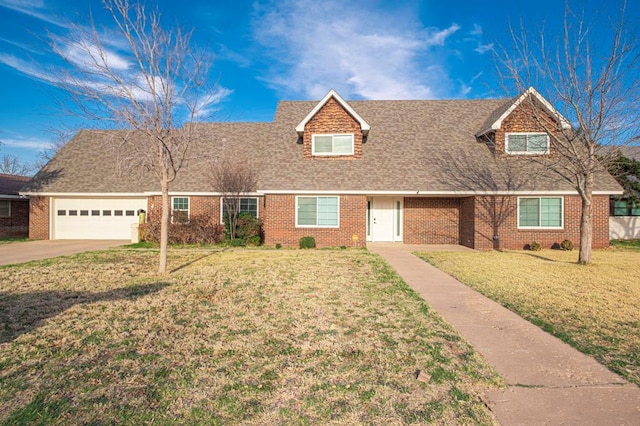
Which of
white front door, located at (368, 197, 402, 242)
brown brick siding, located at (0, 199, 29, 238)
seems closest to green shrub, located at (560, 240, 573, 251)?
white front door, located at (368, 197, 402, 242)

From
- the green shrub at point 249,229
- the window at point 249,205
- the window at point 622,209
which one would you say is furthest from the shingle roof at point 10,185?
the window at point 622,209

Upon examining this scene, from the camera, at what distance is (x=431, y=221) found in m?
18.1

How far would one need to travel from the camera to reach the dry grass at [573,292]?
16.5 feet

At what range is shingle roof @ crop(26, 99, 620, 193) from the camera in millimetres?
16578

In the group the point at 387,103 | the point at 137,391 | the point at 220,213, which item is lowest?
the point at 137,391

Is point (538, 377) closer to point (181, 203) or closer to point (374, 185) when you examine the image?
point (374, 185)

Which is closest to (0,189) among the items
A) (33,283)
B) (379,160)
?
(33,283)

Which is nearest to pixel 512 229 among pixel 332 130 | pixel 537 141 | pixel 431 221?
pixel 431 221

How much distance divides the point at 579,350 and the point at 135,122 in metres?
10.2

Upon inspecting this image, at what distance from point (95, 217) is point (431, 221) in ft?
60.3

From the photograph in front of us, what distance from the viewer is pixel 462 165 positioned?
686 inches

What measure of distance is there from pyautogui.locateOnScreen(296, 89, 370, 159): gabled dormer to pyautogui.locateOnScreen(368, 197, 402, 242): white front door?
8.63 feet

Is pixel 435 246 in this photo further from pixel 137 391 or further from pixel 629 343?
pixel 137 391

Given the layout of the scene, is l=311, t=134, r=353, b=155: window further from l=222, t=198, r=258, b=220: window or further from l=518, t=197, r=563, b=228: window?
l=518, t=197, r=563, b=228: window
